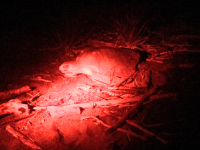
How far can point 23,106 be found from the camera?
8.44 feet

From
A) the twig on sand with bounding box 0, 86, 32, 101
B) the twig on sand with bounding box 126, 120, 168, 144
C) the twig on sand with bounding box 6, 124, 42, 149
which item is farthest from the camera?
the twig on sand with bounding box 0, 86, 32, 101

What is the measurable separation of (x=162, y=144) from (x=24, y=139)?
1.93 m

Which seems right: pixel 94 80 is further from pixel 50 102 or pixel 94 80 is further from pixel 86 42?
pixel 86 42

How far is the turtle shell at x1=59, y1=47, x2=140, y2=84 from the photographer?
3.11 m

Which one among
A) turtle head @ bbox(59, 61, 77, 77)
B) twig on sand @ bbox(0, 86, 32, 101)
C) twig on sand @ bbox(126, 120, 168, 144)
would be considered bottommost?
twig on sand @ bbox(126, 120, 168, 144)

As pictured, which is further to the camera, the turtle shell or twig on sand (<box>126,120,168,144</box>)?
the turtle shell

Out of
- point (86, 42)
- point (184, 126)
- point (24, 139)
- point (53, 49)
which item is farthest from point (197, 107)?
point (53, 49)

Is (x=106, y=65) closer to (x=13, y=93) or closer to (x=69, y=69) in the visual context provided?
(x=69, y=69)

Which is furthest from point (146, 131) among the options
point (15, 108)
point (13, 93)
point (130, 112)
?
point (13, 93)

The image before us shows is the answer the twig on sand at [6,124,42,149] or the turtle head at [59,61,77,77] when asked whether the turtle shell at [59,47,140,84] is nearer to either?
the turtle head at [59,61,77,77]

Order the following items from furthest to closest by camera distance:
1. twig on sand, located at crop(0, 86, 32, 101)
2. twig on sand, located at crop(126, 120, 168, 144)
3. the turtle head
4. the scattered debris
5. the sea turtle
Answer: the turtle head, the sea turtle, twig on sand, located at crop(0, 86, 32, 101), the scattered debris, twig on sand, located at crop(126, 120, 168, 144)

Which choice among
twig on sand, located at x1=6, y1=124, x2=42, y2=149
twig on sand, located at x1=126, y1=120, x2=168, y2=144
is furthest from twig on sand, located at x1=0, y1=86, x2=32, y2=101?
twig on sand, located at x1=126, y1=120, x2=168, y2=144

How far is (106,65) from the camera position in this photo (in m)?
3.14

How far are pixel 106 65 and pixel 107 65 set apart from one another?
0.02 metres
